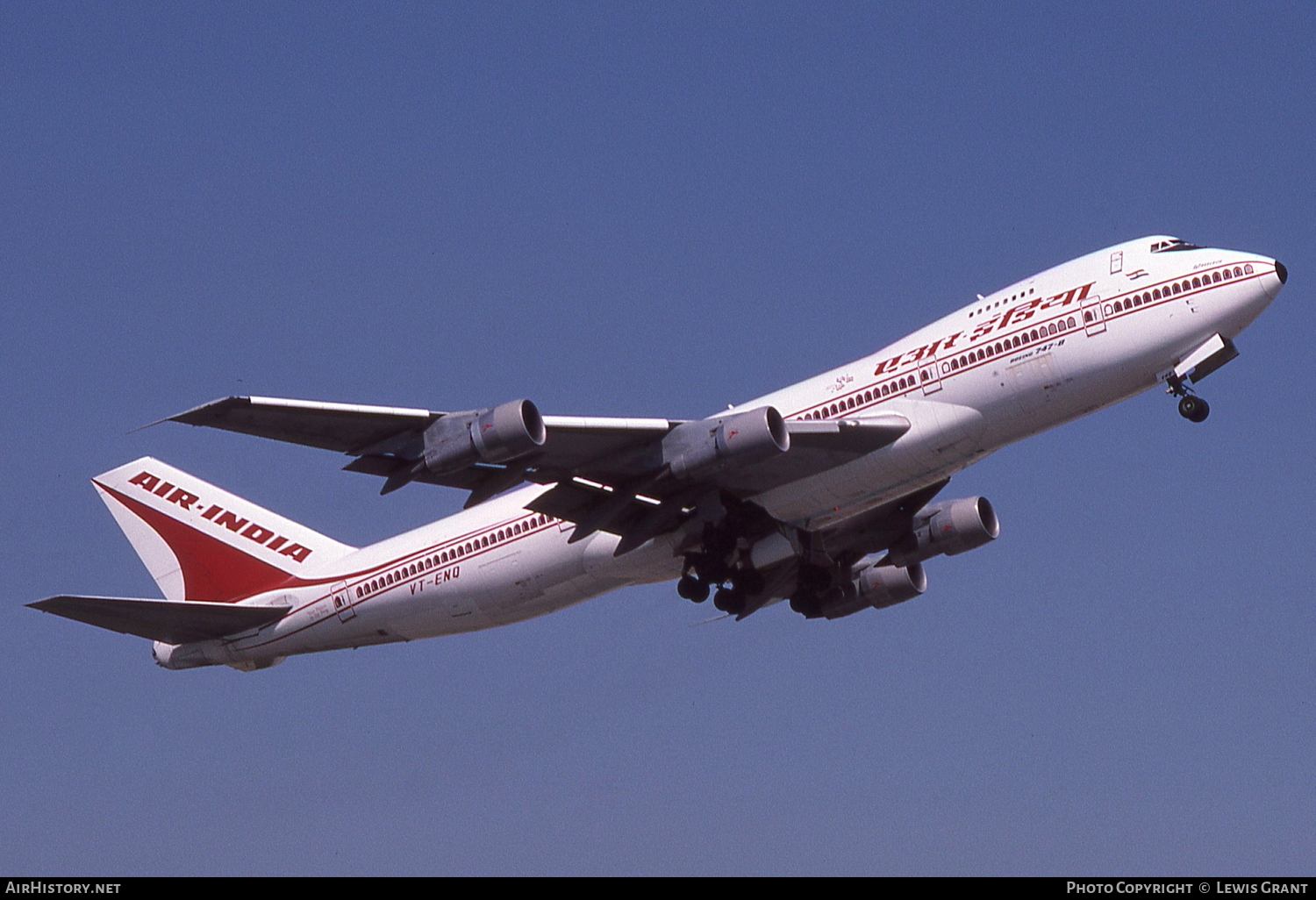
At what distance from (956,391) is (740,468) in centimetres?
506

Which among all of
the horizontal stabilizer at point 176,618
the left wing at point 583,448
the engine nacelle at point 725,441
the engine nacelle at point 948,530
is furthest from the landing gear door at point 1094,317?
the horizontal stabilizer at point 176,618

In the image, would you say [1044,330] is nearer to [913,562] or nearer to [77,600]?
[913,562]

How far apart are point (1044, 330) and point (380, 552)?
59.0 ft

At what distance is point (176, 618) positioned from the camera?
42.1 m

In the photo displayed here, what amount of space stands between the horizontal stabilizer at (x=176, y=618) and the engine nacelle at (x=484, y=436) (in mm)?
11972

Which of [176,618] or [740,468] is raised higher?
[740,468]

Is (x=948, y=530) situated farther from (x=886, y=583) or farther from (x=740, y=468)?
(x=740, y=468)

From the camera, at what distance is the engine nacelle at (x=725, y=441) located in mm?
33719

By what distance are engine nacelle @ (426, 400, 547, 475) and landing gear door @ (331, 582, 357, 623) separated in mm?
10638

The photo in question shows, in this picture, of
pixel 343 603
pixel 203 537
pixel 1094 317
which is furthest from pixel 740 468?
pixel 203 537

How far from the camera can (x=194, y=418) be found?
99.8 feet

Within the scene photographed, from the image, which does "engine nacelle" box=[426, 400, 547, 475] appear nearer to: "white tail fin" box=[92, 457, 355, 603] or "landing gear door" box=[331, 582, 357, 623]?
"landing gear door" box=[331, 582, 357, 623]

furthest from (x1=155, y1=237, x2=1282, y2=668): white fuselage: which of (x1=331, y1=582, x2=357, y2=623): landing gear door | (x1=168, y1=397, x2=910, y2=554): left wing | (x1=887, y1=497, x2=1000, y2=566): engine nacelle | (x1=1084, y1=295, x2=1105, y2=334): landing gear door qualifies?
(x1=887, y1=497, x2=1000, y2=566): engine nacelle

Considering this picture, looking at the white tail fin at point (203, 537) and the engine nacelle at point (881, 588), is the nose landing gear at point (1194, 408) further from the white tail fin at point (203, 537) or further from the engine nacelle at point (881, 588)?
the white tail fin at point (203, 537)
